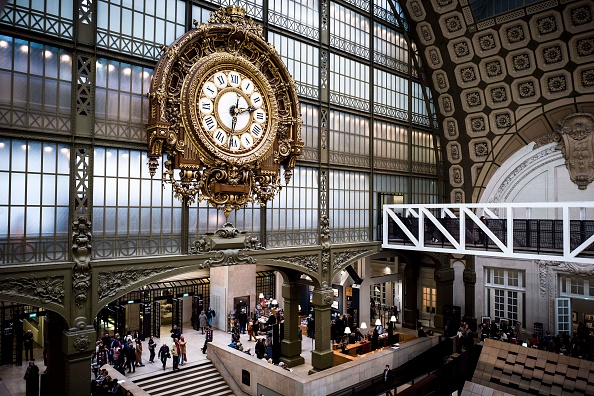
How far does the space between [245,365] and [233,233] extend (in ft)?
18.9

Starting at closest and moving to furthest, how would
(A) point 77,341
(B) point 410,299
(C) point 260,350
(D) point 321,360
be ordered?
(A) point 77,341
(D) point 321,360
(C) point 260,350
(B) point 410,299

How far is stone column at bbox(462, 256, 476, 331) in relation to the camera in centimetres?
2606

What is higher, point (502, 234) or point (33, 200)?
point (33, 200)

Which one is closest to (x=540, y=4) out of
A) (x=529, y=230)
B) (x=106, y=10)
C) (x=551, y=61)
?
(x=551, y=61)

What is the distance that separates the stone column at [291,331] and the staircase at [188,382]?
2.94m

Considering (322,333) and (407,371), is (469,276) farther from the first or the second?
(322,333)

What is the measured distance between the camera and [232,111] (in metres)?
15.5

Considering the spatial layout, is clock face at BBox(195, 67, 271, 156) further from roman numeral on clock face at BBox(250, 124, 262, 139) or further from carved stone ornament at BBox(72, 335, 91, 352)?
carved stone ornament at BBox(72, 335, 91, 352)

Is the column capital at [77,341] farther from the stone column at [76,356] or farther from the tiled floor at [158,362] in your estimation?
the tiled floor at [158,362]

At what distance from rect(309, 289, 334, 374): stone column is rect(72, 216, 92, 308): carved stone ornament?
9.60 m

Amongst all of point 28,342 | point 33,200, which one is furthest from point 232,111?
point 28,342

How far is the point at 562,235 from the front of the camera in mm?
16406

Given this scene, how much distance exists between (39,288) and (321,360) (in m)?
11.4

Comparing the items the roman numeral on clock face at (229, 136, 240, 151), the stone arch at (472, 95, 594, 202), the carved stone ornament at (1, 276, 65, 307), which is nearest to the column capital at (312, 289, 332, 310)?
the roman numeral on clock face at (229, 136, 240, 151)
